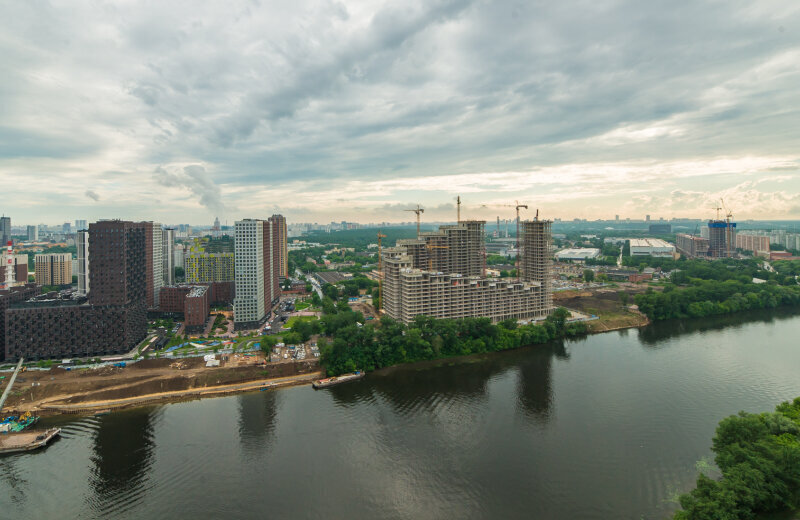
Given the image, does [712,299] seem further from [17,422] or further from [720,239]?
[17,422]

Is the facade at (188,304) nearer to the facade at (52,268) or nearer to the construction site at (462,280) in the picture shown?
the construction site at (462,280)

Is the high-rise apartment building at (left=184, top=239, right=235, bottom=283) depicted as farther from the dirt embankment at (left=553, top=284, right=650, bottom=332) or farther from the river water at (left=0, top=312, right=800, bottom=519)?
the dirt embankment at (left=553, top=284, right=650, bottom=332)

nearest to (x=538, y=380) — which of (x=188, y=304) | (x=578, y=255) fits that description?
(x=188, y=304)

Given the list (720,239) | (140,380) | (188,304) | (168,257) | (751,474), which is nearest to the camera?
(751,474)

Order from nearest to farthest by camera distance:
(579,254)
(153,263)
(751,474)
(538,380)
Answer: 1. (751,474)
2. (538,380)
3. (153,263)
4. (579,254)

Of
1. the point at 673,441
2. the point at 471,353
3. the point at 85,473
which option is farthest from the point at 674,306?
the point at 85,473

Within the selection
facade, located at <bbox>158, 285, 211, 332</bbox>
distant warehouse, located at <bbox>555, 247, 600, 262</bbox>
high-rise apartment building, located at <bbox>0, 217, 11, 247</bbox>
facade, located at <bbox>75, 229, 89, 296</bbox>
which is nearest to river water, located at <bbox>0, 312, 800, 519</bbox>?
facade, located at <bbox>158, 285, 211, 332</bbox>
